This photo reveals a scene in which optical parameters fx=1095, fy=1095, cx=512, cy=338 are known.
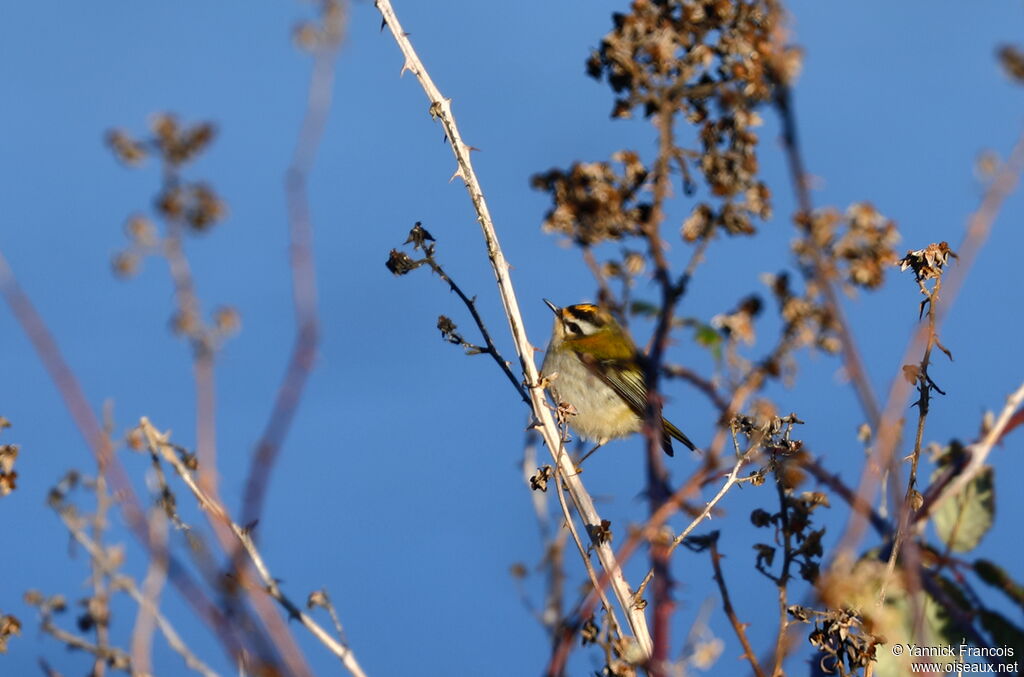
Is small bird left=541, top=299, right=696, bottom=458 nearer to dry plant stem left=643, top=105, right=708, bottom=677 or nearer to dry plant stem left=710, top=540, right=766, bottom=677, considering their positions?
dry plant stem left=710, top=540, right=766, bottom=677

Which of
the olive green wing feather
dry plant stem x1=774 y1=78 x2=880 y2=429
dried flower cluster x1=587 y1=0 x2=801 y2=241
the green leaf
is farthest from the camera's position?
the olive green wing feather

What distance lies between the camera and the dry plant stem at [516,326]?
2230 mm

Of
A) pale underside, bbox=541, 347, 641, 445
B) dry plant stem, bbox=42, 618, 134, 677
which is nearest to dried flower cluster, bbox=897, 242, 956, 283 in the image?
dry plant stem, bbox=42, 618, 134, 677

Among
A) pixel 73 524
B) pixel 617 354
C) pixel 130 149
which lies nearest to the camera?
pixel 73 524

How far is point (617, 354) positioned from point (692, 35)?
11.6 feet

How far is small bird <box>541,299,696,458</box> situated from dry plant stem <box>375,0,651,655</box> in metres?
2.79

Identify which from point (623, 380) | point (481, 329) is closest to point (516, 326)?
point (481, 329)

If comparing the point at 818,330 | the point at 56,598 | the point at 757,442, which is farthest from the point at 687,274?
the point at 56,598

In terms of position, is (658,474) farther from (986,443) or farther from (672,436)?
(672,436)

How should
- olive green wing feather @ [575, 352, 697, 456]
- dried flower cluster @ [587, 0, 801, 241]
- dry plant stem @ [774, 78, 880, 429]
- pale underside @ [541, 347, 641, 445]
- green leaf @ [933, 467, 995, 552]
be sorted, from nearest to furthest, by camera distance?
dry plant stem @ [774, 78, 880, 429]
dried flower cluster @ [587, 0, 801, 241]
green leaf @ [933, 467, 995, 552]
olive green wing feather @ [575, 352, 697, 456]
pale underside @ [541, 347, 641, 445]

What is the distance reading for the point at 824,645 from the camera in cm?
223

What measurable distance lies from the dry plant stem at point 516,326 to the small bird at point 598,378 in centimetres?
279

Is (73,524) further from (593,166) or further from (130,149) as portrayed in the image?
(593,166)

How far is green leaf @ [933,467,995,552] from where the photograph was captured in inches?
101
